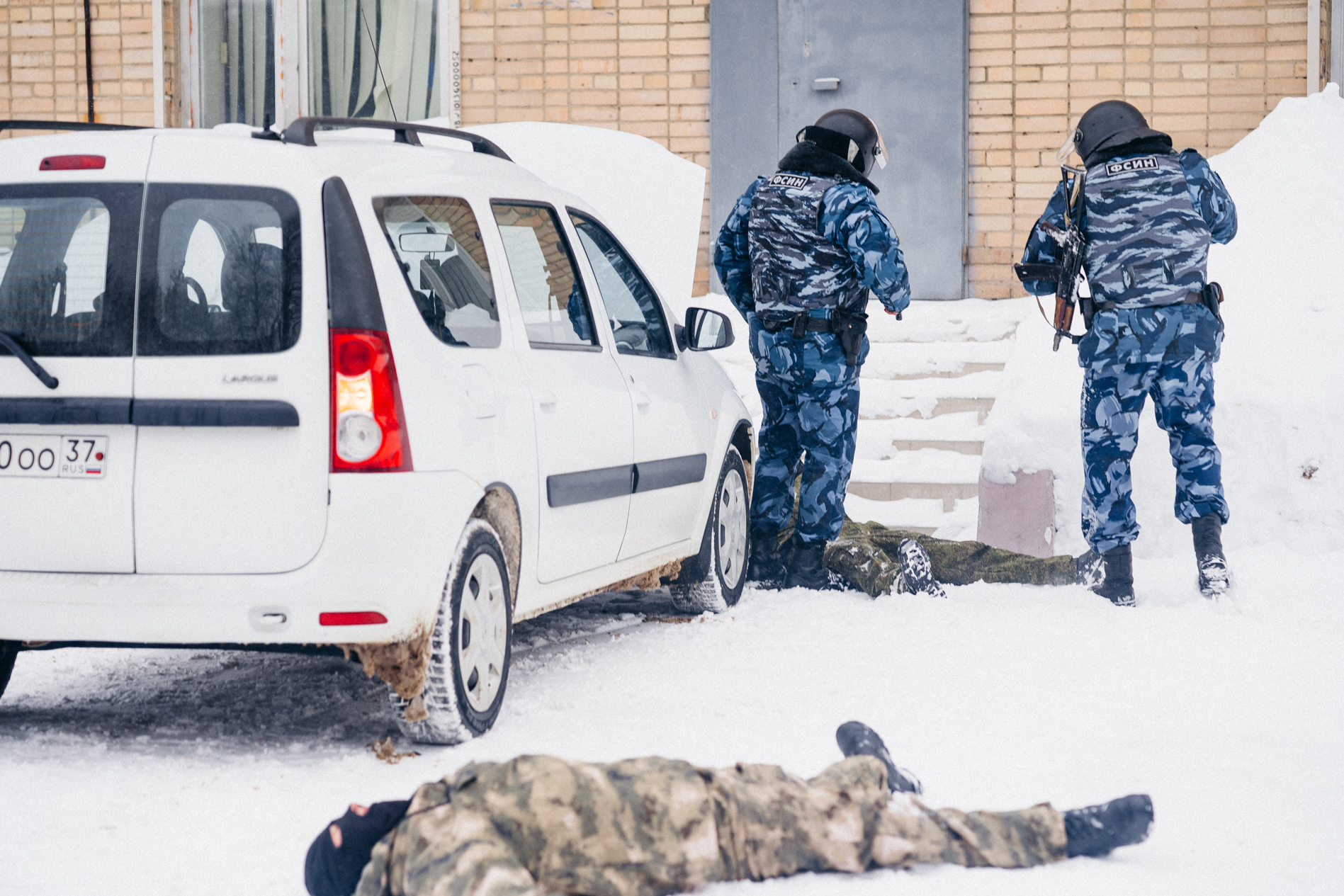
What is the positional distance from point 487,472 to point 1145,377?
134 inches

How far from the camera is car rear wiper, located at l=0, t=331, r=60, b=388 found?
3.44 meters

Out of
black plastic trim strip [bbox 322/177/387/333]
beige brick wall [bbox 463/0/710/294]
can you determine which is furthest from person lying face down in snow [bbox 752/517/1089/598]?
beige brick wall [bbox 463/0/710/294]

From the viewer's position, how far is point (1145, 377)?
5898mm

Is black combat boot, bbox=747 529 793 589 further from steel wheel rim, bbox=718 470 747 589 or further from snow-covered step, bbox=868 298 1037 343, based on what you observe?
snow-covered step, bbox=868 298 1037 343

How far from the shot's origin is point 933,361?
29.1 ft

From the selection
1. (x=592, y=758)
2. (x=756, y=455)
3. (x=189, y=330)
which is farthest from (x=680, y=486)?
(x=189, y=330)

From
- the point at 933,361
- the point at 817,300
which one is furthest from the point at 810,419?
the point at 933,361

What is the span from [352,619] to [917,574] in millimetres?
3346

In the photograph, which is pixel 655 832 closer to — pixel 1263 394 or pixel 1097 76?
pixel 1263 394

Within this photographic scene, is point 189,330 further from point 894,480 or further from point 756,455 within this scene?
point 894,480

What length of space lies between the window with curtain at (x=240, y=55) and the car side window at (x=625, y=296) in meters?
6.58

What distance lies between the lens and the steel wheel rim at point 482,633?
12.4ft

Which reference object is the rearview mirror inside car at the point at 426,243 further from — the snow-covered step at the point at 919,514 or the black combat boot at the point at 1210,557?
the snow-covered step at the point at 919,514

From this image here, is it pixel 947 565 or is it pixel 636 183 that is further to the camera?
pixel 636 183
